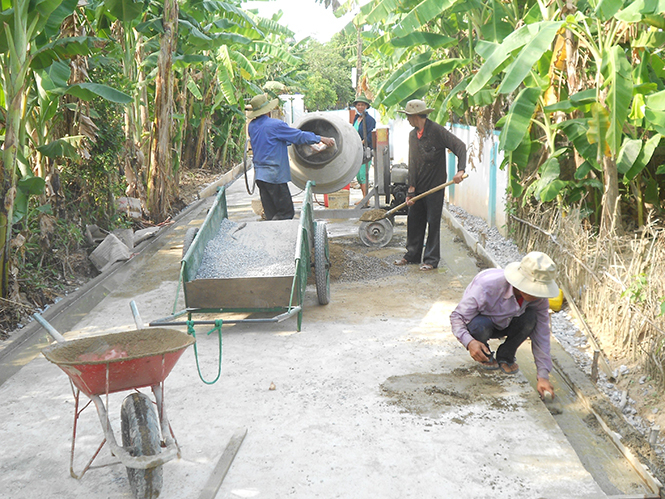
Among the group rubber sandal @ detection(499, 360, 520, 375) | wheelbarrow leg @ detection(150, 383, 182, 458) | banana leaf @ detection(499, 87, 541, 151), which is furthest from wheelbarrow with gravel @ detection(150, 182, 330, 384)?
banana leaf @ detection(499, 87, 541, 151)

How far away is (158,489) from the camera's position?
3.42 meters

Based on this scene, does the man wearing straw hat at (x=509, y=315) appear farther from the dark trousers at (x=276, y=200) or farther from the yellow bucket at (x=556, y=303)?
the dark trousers at (x=276, y=200)

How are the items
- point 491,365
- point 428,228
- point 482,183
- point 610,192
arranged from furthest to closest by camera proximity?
point 482,183, point 428,228, point 610,192, point 491,365

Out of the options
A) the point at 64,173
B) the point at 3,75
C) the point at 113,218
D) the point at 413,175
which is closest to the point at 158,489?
the point at 3,75

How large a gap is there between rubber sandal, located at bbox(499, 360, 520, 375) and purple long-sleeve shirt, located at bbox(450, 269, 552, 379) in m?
0.28

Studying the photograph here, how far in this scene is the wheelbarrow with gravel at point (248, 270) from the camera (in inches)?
221

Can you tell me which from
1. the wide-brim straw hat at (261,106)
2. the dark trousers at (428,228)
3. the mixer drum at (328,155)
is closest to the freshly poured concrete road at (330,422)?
the dark trousers at (428,228)

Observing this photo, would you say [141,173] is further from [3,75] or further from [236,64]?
[236,64]

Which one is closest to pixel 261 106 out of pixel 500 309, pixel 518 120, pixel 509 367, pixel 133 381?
pixel 518 120

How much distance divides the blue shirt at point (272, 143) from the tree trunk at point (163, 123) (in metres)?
3.42

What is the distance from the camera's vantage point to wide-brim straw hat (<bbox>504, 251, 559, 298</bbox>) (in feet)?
13.8

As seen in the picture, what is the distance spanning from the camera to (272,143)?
7551 mm

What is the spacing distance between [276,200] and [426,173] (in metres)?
1.86

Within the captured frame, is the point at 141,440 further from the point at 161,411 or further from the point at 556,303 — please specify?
the point at 556,303
